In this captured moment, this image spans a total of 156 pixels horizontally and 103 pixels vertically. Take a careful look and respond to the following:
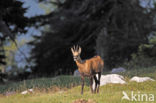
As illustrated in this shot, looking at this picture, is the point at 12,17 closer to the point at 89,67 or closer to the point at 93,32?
the point at 93,32

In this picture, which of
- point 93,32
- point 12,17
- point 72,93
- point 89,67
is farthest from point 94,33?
point 89,67

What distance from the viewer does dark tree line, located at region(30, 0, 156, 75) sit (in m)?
32.6

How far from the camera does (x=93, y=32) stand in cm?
3312

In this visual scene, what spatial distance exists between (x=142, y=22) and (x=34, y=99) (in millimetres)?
23001

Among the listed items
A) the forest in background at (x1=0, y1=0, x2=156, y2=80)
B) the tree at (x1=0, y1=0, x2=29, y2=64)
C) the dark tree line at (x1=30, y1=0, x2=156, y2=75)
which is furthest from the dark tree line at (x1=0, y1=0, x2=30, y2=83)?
the dark tree line at (x1=30, y1=0, x2=156, y2=75)

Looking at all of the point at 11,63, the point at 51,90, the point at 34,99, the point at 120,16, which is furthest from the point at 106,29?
the point at 11,63

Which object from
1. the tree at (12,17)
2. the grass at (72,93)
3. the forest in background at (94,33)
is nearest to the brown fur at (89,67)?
the grass at (72,93)

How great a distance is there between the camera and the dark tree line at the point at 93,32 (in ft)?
107

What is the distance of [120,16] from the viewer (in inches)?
1304

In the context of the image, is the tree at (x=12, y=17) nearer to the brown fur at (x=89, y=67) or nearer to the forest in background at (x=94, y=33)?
the forest in background at (x=94, y=33)

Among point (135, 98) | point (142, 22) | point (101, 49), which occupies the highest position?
point (142, 22)

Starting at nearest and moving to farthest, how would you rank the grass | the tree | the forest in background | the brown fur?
the grass < the brown fur < the tree < the forest in background

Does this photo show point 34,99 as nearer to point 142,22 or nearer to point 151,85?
point 151,85

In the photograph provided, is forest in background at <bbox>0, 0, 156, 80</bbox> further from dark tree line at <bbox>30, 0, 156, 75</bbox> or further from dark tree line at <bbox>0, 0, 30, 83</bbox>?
dark tree line at <bbox>0, 0, 30, 83</bbox>
